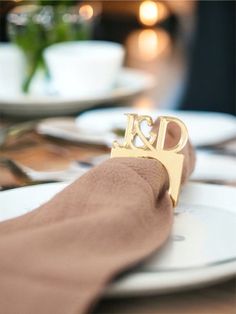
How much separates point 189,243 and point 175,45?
1.61 m

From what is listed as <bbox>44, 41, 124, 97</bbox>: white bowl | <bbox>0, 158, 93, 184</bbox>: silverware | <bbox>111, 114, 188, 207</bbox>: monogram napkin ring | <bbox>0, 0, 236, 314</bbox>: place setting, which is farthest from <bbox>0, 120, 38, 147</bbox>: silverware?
<bbox>111, 114, 188, 207</bbox>: monogram napkin ring

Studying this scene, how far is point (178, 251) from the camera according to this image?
0.41m

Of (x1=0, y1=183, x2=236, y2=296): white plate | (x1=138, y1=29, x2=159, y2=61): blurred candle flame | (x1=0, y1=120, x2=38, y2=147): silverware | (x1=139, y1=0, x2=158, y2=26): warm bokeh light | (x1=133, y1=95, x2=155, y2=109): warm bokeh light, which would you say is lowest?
(x1=139, y1=0, x2=158, y2=26): warm bokeh light

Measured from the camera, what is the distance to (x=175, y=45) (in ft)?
6.56

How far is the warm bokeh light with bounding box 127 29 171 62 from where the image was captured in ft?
5.75

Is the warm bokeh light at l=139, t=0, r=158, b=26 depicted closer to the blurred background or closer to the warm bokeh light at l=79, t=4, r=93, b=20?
the blurred background

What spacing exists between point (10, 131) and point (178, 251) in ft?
1.61

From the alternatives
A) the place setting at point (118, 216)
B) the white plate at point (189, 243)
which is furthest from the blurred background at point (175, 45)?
the white plate at point (189, 243)

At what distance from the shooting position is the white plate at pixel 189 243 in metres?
0.38

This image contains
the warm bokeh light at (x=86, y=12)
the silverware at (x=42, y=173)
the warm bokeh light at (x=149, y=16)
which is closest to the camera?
the silverware at (x=42, y=173)

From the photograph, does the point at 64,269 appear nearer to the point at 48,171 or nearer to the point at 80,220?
the point at 80,220

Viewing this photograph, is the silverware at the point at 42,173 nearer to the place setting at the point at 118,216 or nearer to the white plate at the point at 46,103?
the place setting at the point at 118,216

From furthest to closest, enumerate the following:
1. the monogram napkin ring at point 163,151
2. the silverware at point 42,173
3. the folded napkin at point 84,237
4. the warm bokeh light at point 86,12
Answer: the warm bokeh light at point 86,12 < the silverware at point 42,173 < the monogram napkin ring at point 163,151 < the folded napkin at point 84,237

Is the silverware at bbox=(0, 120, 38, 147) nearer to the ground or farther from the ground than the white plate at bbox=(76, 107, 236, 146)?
farther from the ground
